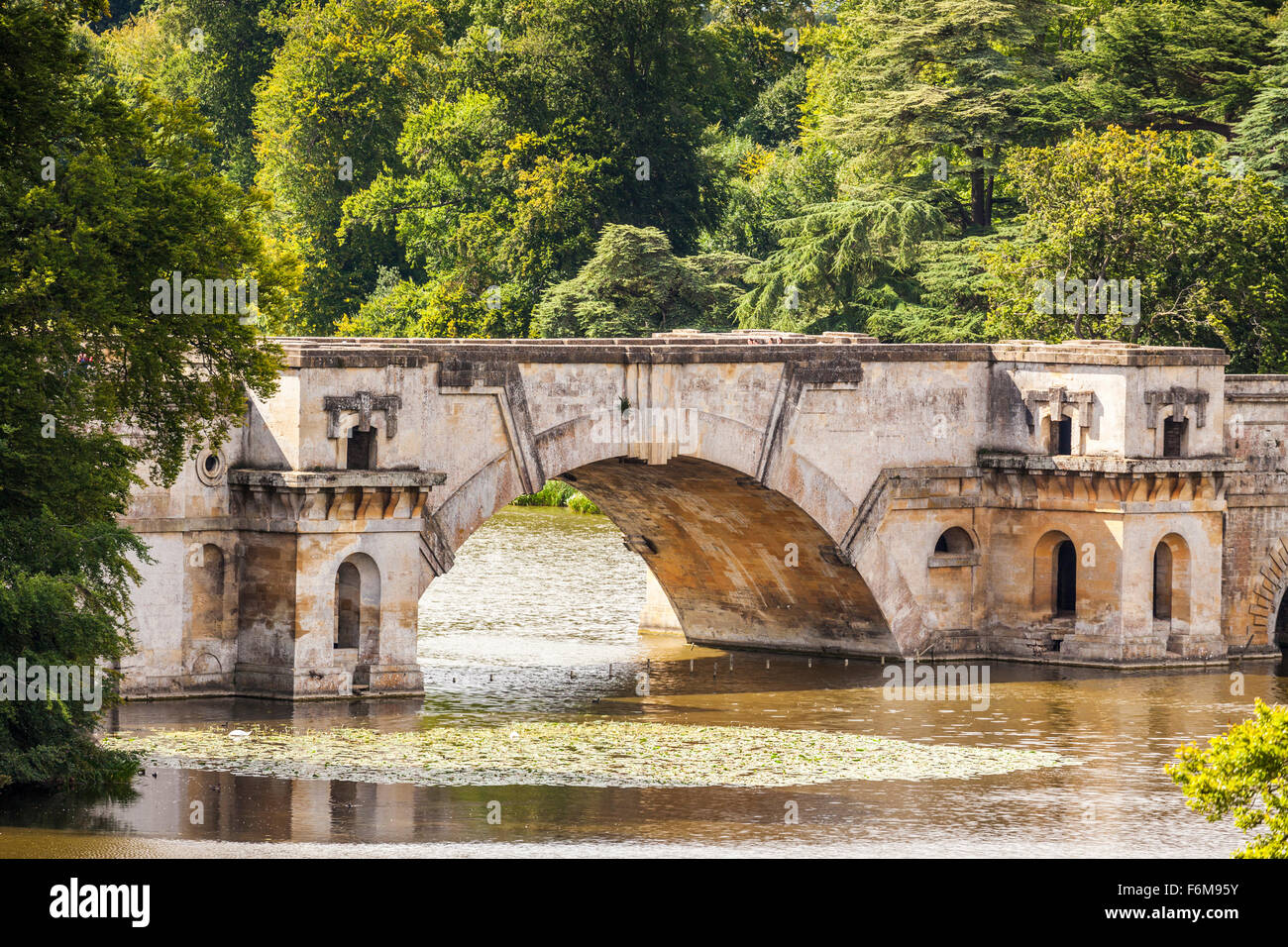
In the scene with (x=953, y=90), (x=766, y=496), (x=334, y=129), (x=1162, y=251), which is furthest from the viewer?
(x=334, y=129)

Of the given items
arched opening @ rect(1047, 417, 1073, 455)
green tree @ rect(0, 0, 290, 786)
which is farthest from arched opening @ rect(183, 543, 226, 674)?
arched opening @ rect(1047, 417, 1073, 455)

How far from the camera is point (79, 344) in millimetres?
36000

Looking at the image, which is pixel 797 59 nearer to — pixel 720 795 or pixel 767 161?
pixel 767 161

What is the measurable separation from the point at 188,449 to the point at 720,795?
1124 centimetres

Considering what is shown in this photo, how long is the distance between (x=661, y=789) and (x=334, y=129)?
215 feet

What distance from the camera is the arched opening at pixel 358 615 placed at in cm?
4334

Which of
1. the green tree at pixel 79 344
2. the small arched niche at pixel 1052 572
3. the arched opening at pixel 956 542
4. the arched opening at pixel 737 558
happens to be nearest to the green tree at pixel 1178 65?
the small arched niche at pixel 1052 572

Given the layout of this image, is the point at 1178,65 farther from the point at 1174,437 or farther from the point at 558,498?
the point at 1174,437

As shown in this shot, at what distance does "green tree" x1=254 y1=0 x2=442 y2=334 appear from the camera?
96938 mm

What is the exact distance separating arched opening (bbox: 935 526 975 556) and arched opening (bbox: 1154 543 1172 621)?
3.76m

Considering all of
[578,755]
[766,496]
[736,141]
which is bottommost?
[578,755]

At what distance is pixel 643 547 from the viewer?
5409cm

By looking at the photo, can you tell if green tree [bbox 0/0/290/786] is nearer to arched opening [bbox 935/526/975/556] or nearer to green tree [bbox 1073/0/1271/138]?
arched opening [bbox 935/526/975/556]

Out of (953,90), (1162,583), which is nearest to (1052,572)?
(1162,583)
